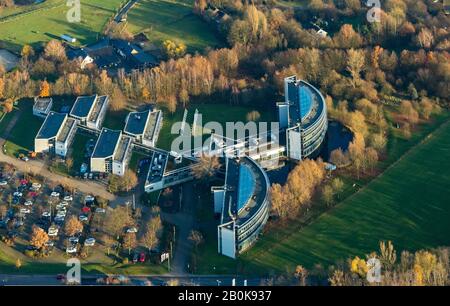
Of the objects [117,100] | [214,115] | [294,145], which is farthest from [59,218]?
[294,145]

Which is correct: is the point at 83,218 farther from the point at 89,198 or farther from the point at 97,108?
the point at 97,108

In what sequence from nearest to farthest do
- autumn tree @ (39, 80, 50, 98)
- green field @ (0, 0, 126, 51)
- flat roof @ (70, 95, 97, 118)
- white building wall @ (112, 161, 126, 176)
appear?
white building wall @ (112, 161, 126, 176), flat roof @ (70, 95, 97, 118), autumn tree @ (39, 80, 50, 98), green field @ (0, 0, 126, 51)

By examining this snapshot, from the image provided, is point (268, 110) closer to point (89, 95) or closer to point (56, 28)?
point (89, 95)

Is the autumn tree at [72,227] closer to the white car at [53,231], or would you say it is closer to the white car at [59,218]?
the white car at [53,231]

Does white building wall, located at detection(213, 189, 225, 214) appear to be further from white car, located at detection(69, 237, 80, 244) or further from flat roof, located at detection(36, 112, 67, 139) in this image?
flat roof, located at detection(36, 112, 67, 139)

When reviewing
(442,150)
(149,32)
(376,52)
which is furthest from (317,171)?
(149,32)

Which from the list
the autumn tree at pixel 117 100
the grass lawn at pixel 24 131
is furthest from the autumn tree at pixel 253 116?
the grass lawn at pixel 24 131

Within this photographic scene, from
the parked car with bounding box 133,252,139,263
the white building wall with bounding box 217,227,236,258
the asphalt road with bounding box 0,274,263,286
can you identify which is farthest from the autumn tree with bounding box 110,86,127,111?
the asphalt road with bounding box 0,274,263,286

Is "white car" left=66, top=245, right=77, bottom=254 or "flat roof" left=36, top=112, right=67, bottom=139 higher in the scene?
"flat roof" left=36, top=112, right=67, bottom=139
